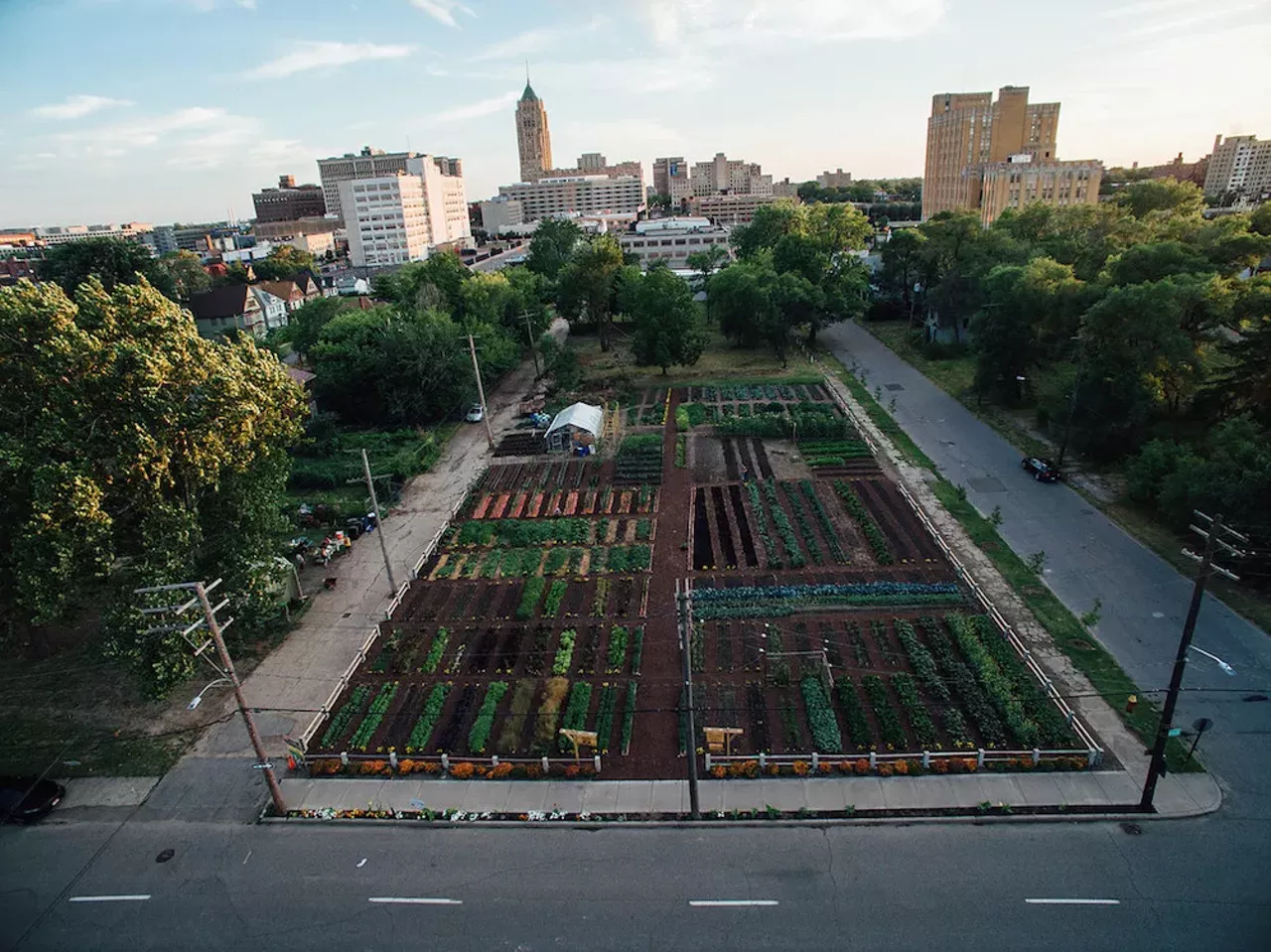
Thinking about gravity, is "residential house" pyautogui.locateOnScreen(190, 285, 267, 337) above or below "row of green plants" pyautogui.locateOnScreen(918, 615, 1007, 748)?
above

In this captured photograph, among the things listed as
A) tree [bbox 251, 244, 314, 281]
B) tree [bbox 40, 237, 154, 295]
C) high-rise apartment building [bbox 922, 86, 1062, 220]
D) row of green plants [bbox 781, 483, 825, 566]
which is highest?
high-rise apartment building [bbox 922, 86, 1062, 220]

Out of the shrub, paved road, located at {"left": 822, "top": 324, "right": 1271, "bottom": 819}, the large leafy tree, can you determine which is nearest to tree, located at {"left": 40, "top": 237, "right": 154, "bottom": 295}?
the large leafy tree

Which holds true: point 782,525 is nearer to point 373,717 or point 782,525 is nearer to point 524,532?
point 524,532

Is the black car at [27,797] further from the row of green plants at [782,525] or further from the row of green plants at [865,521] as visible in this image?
the row of green plants at [865,521]

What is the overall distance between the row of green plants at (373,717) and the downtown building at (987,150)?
349 ft

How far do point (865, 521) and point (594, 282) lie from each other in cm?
3908

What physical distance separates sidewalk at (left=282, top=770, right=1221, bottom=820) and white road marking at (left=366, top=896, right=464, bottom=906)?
2279 millimetres

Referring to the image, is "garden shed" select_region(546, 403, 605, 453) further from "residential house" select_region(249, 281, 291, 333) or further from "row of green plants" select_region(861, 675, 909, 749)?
"residential house" select_region(249, 281, 291, 333)

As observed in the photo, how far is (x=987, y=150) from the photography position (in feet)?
371

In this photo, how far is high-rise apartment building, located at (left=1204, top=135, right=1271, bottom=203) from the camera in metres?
158

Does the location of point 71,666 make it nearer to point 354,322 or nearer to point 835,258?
point 354,322

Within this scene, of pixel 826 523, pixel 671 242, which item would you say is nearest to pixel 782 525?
pixel 826 523

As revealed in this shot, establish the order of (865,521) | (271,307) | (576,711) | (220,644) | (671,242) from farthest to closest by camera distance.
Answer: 1. (671,242)
2. (271,307)
3. (865,521)
4. (576,711)
5. (220,644)

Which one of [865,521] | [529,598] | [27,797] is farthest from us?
[865,521]
